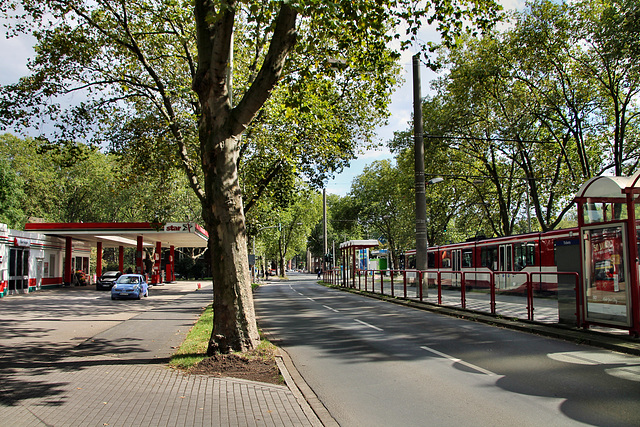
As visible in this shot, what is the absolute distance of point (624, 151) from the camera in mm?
26109

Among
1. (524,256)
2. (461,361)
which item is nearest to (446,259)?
(524,256)

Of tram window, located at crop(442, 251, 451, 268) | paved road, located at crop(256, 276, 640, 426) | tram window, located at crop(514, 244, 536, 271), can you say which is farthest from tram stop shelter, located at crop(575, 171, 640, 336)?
tram window, located at crop(442, 251, 451, 268)

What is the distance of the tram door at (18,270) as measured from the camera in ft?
96.0

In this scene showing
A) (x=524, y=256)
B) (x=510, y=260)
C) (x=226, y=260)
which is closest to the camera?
(x=226, y=260)

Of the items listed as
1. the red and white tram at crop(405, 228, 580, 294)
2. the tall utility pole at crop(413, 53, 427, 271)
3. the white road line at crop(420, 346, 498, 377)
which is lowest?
the white road line at crop(420, 346, 498, 377)

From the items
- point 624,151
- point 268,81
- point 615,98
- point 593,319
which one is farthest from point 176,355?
point 624,151

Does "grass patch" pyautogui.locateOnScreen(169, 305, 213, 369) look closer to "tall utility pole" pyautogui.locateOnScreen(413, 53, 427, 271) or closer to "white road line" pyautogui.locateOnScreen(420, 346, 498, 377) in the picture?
"white road line" pyautogui.locateOnScreen(420, 346, 498, 377)

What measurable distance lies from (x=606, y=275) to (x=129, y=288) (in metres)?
24.2

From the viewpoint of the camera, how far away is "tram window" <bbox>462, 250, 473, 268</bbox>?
28.8 m

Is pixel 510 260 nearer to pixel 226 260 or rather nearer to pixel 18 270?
pixel 226 260

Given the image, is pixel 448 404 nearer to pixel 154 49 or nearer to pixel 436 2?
pixel 436 2

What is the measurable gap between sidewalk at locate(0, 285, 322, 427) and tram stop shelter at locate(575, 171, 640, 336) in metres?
6.86

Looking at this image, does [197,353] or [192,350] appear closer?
[197,353]

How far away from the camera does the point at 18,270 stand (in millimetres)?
30141
